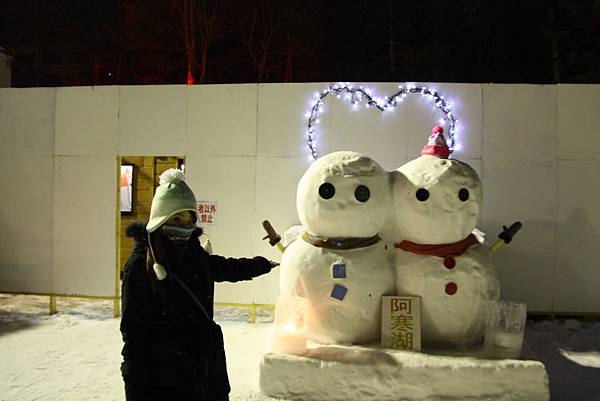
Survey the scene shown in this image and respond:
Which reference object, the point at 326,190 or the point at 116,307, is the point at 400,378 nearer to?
the point at 326,190

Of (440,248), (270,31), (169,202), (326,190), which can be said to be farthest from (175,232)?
(270,31)

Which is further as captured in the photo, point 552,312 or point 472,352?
point 552,312

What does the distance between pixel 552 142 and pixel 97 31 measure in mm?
11023

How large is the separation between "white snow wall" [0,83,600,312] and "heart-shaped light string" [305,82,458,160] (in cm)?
7

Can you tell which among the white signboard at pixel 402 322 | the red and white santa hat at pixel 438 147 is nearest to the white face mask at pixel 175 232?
the white signboard at pixel 402 322

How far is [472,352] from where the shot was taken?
9.86 feet

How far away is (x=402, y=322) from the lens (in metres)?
2.98

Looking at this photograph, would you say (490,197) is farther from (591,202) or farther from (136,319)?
(136,319)

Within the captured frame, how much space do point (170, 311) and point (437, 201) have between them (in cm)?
190

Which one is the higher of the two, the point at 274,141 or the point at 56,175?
the point at 274,141

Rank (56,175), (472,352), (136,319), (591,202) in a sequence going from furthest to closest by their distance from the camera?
(56,175) → (591,202) → (472,352) → (136,319)

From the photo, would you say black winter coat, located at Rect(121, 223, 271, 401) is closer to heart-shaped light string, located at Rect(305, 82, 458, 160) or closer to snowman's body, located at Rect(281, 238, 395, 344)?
snowman's body, located at Rect(281, 238, 395, 344)

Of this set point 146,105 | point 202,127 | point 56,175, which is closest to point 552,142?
point 202,127

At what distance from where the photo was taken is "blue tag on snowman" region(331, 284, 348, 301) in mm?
3018
